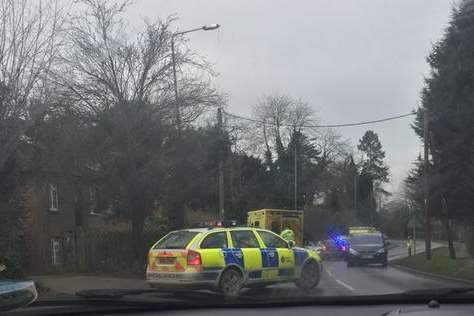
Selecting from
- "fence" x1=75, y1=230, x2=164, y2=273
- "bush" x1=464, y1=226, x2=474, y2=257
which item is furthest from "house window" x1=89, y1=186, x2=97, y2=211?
"bush" x1=464, y1=226, x2=474, y2=257

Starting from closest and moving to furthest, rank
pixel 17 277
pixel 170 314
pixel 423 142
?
1. pixel 170 314
2. pixel 17 277
3. pixel 423 142

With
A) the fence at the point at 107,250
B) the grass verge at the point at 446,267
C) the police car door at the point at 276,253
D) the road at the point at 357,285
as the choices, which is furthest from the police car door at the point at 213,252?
the fence at the point at 107,250

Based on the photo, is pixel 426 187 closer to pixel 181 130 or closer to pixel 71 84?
pixel 181 130

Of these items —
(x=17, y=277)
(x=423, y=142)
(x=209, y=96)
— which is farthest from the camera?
(x=423, y=142)

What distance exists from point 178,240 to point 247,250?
4.53 ft

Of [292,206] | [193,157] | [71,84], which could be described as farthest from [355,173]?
[71,84]

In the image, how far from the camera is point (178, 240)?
13398 millimetres

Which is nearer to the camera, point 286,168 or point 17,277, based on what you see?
point 17,277

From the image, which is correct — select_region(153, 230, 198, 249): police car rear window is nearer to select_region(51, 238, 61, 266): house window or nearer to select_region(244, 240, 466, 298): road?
select_region(244, 240, 466, 298): road

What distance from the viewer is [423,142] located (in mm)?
26047

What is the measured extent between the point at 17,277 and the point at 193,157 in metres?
6.91

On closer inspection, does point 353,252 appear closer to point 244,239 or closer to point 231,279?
point 244,239

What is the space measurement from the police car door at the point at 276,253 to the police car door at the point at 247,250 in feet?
0.50

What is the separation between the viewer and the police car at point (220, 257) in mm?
12258
